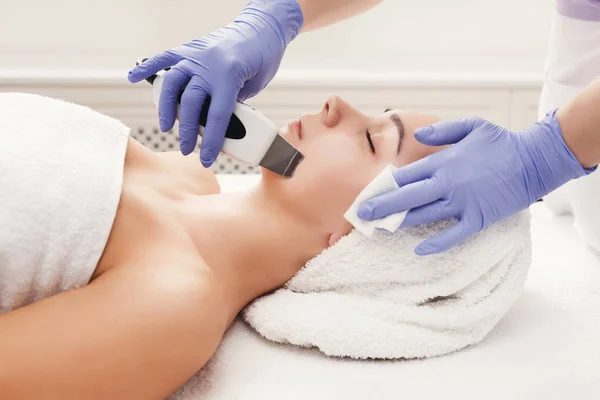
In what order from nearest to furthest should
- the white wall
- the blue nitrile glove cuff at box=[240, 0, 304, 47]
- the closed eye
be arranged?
the closed eye, the blue nitrile glove cuff at box=[240, 0, 304, 47], the white wall

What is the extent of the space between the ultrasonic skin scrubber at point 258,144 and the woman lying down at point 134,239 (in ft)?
0.39

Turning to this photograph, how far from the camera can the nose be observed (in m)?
1.20

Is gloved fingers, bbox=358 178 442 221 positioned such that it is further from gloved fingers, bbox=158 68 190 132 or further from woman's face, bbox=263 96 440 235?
gloved fingers, bbox=158 68 190 132

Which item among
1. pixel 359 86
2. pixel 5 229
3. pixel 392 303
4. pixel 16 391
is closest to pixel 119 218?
pixel 5 229

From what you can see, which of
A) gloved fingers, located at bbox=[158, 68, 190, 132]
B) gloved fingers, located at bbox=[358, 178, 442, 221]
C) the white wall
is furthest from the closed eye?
the white wall

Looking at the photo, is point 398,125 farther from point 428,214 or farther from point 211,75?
point 211,75

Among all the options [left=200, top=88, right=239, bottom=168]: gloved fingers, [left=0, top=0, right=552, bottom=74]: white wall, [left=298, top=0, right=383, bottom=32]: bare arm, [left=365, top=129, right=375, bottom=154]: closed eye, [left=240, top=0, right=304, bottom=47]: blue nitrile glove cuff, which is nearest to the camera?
[left=200, top=88, right=239, bottom=168]: gloved fingers

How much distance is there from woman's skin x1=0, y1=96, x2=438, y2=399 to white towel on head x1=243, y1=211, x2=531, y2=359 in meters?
0.06

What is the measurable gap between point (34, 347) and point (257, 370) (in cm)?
34

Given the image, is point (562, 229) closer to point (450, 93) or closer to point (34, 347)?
point (450, 93)

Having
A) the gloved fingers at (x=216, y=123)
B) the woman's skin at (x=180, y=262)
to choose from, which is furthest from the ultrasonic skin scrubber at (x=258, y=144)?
the woman's skin at (x=180, y=262)

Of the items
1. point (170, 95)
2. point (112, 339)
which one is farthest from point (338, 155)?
point (112, 339)

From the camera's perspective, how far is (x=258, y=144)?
102 cm

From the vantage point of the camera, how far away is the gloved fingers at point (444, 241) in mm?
1083
